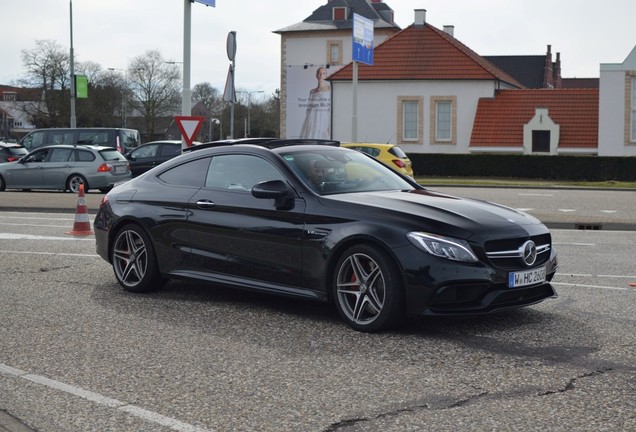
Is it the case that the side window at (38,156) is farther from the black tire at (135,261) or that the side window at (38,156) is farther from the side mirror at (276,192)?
the side mirror at (276,192)

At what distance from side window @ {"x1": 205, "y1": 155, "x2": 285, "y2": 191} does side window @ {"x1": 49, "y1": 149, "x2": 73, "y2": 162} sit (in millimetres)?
19469

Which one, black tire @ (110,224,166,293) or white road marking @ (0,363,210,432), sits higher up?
black tire @ (110,224,166,293)

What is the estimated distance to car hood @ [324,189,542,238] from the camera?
6.86m

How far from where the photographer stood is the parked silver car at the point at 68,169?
87.3ft

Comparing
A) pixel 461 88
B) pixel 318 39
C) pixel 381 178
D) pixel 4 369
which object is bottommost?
pixel 4 369

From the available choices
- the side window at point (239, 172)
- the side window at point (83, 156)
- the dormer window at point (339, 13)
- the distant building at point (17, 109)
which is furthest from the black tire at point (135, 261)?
the dormer window at point (339, 13)

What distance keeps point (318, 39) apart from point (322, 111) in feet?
63.1

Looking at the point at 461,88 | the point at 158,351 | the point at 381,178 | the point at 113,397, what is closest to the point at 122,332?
the point at 158,351

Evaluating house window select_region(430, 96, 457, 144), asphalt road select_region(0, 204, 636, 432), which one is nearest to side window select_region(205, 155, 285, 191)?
asphalt road select_region(0, 204, 636, 432)

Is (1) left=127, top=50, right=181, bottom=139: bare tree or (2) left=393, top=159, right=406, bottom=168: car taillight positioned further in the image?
(1) left=127, top=50, right=181, bottom=139: bare tree

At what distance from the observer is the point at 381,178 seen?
830 centimetres

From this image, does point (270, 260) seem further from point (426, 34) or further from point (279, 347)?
point (426, 34)

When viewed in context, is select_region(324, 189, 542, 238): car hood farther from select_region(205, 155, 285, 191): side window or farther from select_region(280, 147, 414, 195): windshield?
select_region(205, 155, 285, 191): side window

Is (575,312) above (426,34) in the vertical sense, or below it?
below
